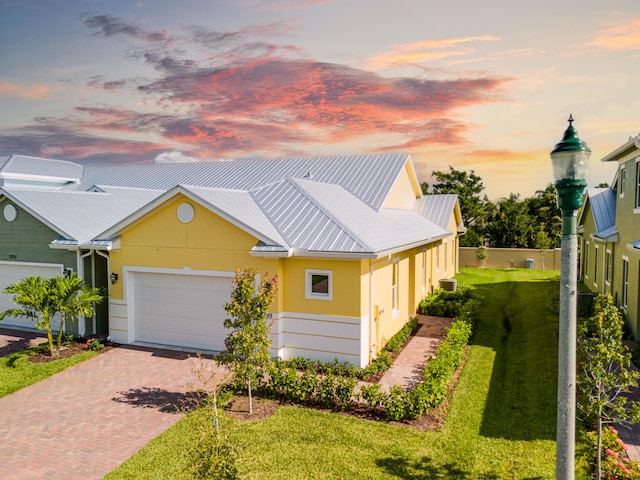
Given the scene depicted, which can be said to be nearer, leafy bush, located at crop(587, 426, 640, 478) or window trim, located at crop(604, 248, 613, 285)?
leafy bush, located at crop(587, 426, 640, 478)

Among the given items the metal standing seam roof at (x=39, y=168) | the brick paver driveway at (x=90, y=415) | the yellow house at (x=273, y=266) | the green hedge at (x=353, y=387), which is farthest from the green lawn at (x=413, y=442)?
the metal standing seam roof at (x=39, y=168)

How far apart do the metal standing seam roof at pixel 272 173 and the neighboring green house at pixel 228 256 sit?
0.64 metres

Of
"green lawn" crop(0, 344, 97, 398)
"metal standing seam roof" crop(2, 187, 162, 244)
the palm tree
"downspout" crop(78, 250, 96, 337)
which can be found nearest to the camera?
"green lawn" crop(0, 344, 97, 398)

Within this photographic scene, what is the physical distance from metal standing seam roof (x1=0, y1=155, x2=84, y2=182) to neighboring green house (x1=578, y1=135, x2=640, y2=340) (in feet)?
105

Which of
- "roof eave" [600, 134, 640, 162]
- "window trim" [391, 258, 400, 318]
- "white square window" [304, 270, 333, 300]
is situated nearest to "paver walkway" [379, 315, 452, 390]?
"window trim" [391, 258, 400, 318]

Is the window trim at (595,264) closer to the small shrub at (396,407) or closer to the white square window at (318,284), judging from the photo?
the white square window at (318,284)

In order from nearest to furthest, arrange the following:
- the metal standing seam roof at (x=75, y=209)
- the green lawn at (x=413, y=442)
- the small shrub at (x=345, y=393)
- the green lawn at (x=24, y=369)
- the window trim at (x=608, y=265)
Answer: the green lawn at (x=413, y=442)
the small shrub at (x=345, y=393)
the green lawn at (x=24, y=369)
the metal standing seam roof at (x=75, y=209)
the window trim at (x=608, y=265)

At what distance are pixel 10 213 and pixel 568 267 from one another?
18344 millimetres

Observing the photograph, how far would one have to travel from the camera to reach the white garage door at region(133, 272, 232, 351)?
14078 millimetres

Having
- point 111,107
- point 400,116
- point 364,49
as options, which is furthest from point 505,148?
point 111,107

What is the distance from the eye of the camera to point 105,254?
613 inches

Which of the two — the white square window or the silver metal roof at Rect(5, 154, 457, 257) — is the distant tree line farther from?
the white square window

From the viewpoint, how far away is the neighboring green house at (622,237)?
594 inches

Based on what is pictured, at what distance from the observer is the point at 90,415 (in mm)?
10180
